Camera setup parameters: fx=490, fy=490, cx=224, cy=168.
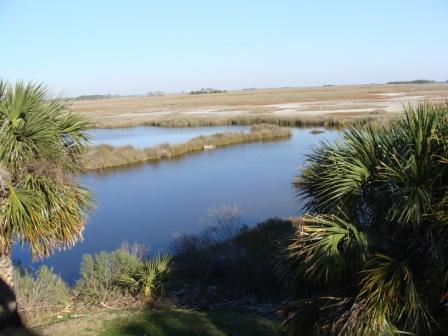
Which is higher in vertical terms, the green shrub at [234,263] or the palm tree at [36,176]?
the palm tree at [36,176]

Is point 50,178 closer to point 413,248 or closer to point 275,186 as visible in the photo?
point 413,248

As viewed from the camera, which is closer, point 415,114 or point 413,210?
point 413,210

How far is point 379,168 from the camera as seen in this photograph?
6816 millimetres

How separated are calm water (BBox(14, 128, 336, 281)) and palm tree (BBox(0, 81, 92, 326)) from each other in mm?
3185

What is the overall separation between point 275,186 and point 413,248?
2195 cm

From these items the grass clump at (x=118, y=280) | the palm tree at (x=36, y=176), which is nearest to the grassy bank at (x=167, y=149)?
the grass clump at (x=118, y=280)

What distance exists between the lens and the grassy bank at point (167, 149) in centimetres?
3831

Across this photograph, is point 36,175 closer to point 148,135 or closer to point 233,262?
point 233,262

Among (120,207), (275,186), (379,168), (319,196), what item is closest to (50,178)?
(319,196)

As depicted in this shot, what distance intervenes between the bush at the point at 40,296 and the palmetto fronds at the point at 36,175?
8.49ft

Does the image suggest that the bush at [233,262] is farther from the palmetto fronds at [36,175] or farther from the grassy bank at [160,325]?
the palmetto fronds at [36,175]

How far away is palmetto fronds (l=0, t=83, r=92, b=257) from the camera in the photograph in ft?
30.9

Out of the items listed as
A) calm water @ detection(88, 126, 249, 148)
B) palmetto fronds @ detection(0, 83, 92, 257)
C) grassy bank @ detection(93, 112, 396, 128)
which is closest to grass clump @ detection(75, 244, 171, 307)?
palmetto fronds @ detection(0, 83, 92, 257)

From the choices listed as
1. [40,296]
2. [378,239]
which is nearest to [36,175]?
[40,296]
